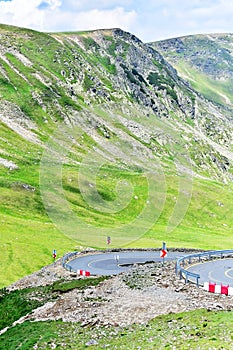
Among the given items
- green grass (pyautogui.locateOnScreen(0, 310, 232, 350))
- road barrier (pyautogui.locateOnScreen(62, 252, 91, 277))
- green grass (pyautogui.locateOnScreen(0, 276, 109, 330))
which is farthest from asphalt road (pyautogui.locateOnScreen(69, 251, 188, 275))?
green grass (pyautogui.locateOnScreen(0, 310, 232, 350))

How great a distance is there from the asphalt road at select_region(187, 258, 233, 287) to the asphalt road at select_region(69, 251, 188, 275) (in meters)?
9.74

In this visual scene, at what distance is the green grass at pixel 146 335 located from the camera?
Result: 26.2m

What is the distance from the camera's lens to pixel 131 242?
310 feet

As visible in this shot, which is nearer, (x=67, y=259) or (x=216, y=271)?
(x=216, y=271)

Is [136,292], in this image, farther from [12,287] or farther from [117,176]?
[117,176]

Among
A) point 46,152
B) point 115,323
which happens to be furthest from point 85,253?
point 46,152

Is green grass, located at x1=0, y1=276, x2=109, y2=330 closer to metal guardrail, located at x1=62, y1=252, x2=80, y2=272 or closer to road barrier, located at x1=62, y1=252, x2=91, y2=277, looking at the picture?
road barrier, located at x1=62, y1=252, x2=91, y2=277

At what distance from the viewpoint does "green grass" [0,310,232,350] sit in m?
26.2

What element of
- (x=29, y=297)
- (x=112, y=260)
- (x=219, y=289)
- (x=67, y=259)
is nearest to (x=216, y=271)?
(x=219, y=289)

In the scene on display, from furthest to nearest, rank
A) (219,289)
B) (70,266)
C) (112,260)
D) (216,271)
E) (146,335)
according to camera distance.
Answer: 1. (112,260)
2. (70,266)
3. (216,271)
4. (219,289)
5. (146,335)

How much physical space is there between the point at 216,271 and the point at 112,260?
20.5 m

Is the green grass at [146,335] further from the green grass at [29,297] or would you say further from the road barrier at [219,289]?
the green grass at [29,297]

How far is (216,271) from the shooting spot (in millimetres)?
46875

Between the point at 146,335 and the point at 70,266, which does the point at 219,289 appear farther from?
the point at 70,266
